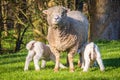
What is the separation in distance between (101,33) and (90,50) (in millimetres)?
12009

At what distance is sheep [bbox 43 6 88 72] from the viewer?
10.1 metres

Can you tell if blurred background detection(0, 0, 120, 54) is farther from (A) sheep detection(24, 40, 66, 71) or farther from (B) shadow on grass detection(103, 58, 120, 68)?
(A) sheep detection(24, 40, 66, 71)

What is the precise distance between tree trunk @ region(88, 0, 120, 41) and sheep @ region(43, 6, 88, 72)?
1117 cm

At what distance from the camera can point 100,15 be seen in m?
22.4

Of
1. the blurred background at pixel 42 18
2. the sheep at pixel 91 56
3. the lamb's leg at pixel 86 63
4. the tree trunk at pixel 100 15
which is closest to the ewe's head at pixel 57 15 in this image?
the sheep at pixel 91 56

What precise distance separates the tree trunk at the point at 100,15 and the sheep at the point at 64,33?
36.7 feet

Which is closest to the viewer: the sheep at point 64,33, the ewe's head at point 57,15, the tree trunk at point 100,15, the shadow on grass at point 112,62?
the ewe's head at point 57,15

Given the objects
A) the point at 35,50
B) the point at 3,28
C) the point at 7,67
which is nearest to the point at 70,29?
the point at 35,50

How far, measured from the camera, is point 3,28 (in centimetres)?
2478

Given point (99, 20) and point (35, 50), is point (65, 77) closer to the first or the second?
point (35, 50)

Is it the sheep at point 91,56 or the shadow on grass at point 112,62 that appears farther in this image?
the shadow on grass at point 112,62

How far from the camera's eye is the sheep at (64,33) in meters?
10.1

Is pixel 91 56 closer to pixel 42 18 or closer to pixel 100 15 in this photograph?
pixel 100 15

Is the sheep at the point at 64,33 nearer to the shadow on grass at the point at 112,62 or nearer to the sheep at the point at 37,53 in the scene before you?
the sheep at the point at 37,53
